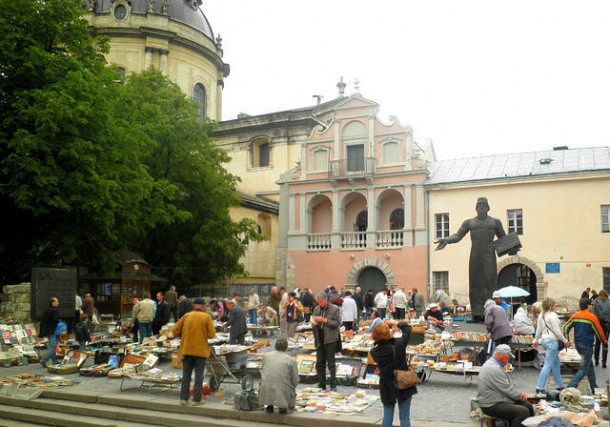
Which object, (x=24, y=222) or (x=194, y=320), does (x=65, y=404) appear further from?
(x=24, y=222)

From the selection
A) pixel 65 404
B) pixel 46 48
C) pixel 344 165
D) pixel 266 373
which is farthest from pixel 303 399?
pixel 344 165

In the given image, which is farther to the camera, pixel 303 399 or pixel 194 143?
pixel 194 143

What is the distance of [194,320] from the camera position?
33.7 feet

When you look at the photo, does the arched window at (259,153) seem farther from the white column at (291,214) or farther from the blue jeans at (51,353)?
the blue jeans at (51,353)

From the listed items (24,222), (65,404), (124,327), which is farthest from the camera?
(24,222)

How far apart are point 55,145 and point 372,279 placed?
18987mm

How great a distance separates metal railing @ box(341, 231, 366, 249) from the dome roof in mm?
21598

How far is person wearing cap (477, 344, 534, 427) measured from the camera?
25.5 feet

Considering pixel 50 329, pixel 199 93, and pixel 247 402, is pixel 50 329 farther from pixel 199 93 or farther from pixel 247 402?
pixel 199 93

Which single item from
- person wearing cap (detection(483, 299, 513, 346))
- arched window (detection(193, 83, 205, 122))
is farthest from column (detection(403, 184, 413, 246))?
person wearing cap (detection(483, 299, 513, 346))

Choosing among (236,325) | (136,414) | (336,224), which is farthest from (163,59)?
(136,414)

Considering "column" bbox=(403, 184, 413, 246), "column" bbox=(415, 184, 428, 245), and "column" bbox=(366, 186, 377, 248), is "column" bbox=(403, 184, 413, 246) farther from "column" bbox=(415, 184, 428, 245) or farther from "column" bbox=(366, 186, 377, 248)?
"column" bbox=(366, 186, 377, 248)

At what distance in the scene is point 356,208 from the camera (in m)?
35.8

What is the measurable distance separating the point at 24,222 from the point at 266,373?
15.1 m
